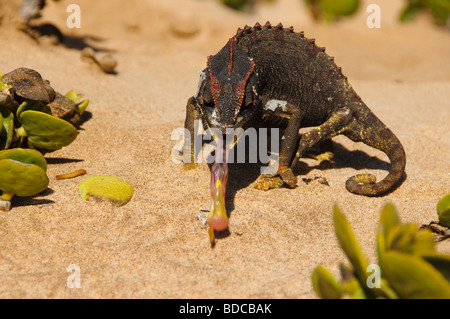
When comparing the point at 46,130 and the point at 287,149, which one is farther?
the point at 287,149

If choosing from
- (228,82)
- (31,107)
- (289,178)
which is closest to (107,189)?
(31,107)

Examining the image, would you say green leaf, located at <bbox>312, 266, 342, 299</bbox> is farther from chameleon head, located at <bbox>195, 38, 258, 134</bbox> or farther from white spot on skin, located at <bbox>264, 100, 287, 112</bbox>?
white spot on skin, located at <bbox>264, 100, 287, 112</bbox>

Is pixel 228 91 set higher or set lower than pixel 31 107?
higher

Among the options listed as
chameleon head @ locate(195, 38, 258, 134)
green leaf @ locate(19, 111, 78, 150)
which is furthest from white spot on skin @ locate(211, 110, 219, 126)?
green leaf @ locate(19, 111, 78, 150)

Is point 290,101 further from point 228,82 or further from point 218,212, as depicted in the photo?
point 218,212

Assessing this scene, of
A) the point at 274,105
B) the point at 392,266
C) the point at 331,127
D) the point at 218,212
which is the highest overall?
the point at 274,105

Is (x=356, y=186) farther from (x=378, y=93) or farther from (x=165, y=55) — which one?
(x=165, y=55)
